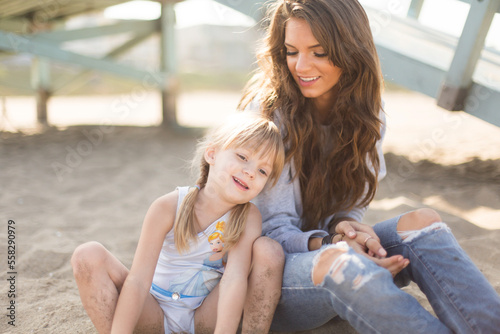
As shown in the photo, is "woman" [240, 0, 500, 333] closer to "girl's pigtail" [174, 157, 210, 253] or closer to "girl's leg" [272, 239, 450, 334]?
"girl's leg" [272, 239, 450, 334]

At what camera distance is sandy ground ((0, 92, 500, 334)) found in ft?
6.67

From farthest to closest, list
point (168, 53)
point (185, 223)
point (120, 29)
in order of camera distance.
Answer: point (120, 29), point (168, 53), point (185, 223)

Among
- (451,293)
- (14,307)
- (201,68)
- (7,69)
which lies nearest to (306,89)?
(451,293)

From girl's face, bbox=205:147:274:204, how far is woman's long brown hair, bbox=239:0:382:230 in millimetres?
229

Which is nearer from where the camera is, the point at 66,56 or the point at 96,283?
the point at 96,283

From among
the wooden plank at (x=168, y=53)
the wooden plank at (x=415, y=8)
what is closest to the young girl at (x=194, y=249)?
the wooden plank at (x=415, y=8)

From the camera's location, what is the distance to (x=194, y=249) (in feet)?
5.27

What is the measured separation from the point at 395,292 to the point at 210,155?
75cm

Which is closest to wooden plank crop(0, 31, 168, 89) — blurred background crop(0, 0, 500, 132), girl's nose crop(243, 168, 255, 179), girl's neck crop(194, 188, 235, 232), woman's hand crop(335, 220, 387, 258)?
blurred background crop(0, 0, 500, 132)

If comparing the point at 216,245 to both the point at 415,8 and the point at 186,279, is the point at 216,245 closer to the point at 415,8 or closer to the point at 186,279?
the point at 186,279

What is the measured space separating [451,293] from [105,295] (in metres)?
1.05

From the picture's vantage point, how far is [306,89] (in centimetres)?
179

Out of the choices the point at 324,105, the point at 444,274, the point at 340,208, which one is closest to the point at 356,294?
the point at 444,274

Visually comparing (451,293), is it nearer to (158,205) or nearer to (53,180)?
(158,205)
